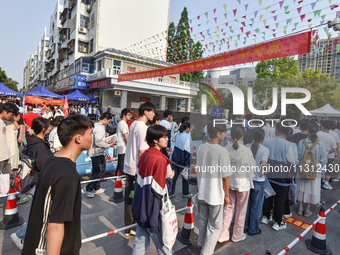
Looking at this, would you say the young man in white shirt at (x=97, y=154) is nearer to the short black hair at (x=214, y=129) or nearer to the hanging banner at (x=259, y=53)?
the short black hair at (x=214, y=129)

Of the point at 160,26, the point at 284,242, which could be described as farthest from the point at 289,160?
the point at 160,26

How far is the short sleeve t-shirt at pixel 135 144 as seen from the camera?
11.0 ft

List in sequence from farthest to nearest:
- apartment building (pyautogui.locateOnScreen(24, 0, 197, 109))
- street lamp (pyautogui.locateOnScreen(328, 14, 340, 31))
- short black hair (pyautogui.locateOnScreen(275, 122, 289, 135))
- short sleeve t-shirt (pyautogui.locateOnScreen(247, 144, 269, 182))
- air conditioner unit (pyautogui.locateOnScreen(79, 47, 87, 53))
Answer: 1. air conditioner unit (pyautogui.locateOnScreen(79, 47, 87, 53))
2. apartment building (pyautogui.locateOnScreen(24, 0, 197, 109))
3. street lamp (pyautogui.locateOnScreen(328, 14, 340, 31))
4. short black hair (pyautogui.locateOnScreen(275, 122, 289, 135))
5. short sleeve t-shirt (pyautogui.locateOnScreen(247, 144, 269, 182))

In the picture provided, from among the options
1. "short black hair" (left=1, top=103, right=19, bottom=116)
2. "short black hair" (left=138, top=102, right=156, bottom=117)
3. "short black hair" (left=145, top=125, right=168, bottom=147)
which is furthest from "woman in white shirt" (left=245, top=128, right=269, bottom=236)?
"short black hair" (left=1, top=103, right=19, bottom=116)

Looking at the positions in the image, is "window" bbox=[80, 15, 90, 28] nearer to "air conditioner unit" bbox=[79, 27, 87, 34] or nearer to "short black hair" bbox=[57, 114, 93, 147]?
"air conditioner unit" bbox=[79, 27, 87, 34]

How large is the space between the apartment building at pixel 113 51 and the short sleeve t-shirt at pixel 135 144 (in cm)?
2000

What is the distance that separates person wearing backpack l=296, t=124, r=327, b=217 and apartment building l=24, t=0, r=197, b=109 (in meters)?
20.5

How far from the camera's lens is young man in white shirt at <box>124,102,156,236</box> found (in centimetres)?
335

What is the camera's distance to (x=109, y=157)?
639 centimetres

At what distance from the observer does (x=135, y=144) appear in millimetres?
3453

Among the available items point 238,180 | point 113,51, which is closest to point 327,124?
point 238,180

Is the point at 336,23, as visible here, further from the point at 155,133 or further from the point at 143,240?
the point at 143,240

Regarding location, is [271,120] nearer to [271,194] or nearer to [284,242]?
[271,194]

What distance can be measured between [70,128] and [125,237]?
245 cm
